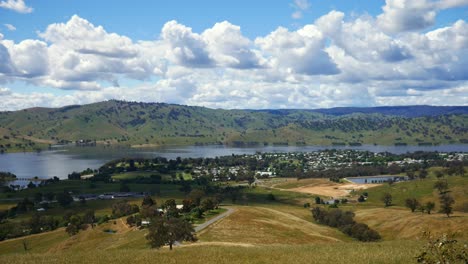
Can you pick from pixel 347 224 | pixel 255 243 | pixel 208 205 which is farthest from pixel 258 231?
pixel 347 224

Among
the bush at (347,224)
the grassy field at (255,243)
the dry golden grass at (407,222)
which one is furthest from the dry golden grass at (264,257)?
the bush at (347,224)

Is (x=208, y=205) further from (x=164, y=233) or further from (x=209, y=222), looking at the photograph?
(x=164, y=233)

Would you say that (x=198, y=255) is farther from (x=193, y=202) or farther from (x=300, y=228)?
(x=193, y=202)

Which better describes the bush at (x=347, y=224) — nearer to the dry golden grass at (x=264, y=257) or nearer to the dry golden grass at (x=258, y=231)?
the dry golden grass at (x=258, y=231)

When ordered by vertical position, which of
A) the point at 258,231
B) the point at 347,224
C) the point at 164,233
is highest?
the point at 164,233

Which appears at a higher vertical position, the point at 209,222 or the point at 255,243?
the point at 255,243

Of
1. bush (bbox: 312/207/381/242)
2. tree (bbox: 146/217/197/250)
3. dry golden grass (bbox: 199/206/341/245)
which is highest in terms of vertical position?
tree (bbox: 146/217/197/250)

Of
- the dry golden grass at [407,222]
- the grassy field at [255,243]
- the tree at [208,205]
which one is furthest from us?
the tree at [208,205]

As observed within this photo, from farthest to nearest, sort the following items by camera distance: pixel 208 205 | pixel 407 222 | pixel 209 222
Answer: pixel 407 222
pixel 208 205
pixel 209 222

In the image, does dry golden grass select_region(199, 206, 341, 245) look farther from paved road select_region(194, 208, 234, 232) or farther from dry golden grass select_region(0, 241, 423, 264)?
dry golden grass select_region(0, 241, 423, 264)

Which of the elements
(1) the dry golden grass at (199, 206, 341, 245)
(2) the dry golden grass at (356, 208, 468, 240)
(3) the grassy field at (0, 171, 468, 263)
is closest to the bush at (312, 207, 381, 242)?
(3) the grassy field at (0, 171, 468, 263)

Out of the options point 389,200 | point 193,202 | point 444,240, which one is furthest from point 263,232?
point 389,200
